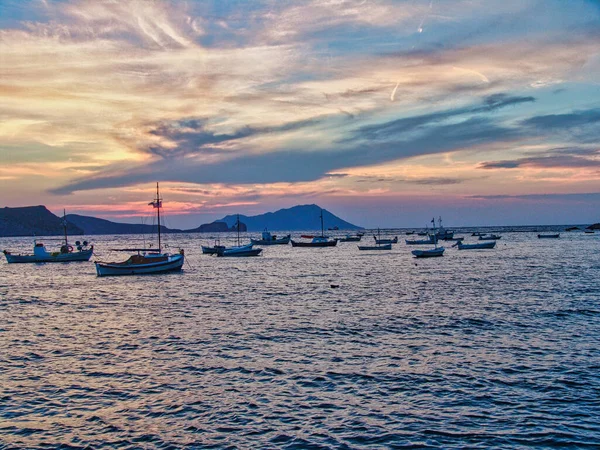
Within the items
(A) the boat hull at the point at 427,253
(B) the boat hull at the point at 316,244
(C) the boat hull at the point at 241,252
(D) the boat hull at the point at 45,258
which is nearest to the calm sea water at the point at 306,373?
(A) the boat hull at the point at 427,253

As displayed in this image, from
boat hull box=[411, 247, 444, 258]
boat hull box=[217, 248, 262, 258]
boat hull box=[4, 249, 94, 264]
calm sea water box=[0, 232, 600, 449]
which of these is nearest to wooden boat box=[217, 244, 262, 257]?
boat hull box=[217, 248, 262, 258]

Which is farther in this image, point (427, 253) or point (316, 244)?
point (316, 244)

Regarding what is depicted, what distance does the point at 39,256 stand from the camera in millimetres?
103812

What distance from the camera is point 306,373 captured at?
20281 mm

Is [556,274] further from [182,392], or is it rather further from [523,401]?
[182,392]

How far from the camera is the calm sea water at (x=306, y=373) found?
48.3ft

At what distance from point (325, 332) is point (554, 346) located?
Result: 1109cm

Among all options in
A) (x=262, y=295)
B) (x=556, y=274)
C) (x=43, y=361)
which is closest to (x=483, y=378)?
(x=43, y=361)

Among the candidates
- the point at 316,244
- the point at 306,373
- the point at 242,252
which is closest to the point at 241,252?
the point at 242,252

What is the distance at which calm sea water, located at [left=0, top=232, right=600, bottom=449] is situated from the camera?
1473cm

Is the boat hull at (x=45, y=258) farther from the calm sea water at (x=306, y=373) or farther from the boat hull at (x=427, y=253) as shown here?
the calm sea water at (x=306, y=373)

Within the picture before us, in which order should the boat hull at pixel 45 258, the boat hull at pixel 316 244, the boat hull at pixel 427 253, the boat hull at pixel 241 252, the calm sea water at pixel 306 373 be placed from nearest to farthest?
the calm sea water at pixel 306 373 < the boat hull at pixel 427 253 < the boat hull at pixel 45 258 < the boat hull at pixel 241 252 < the boat hull at pixel 316 244

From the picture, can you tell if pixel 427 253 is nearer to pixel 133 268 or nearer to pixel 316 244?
pixel 133 268

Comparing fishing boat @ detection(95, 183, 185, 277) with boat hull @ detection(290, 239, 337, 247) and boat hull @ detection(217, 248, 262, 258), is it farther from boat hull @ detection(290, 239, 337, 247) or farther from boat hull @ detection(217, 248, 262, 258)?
boat hull @ detection(290, 239, 337, 247)
